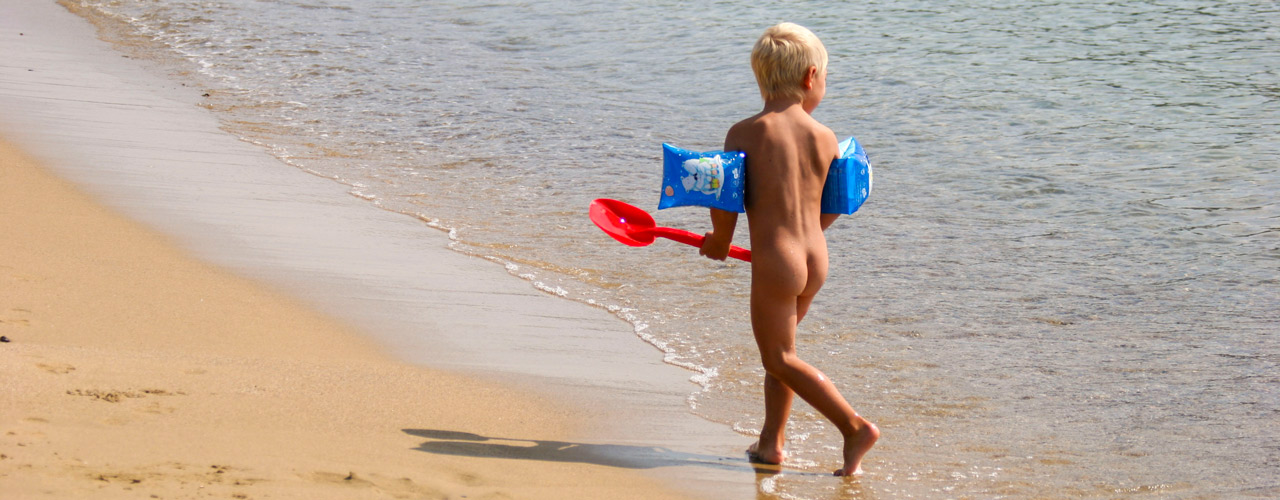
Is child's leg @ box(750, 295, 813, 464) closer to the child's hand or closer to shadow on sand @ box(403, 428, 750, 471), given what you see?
shadow on sand @ box(403, 428, 750, 471)

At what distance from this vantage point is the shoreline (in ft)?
12.1

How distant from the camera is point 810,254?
3.32 meters

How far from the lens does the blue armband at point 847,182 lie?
3.35 metres

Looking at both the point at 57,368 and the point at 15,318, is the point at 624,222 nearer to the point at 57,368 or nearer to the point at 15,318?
the point at 57,368

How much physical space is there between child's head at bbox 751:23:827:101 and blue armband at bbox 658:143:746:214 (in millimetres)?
217

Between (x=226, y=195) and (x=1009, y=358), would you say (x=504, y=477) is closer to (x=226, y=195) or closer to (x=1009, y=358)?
(x=1009, y=358)

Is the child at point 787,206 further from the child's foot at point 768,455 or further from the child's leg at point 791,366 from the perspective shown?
the child's foot at point 768,455

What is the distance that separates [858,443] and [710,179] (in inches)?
34.1

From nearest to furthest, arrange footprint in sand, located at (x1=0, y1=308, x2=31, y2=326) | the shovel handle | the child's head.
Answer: the child's head
the shovel handle
footprint in sand, located at (x1=0, y1=308, x2=31, y2=326)

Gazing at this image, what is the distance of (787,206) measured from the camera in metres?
3.27

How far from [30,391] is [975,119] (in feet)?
23.4

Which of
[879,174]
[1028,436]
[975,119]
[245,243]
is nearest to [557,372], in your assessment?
[1028,436]

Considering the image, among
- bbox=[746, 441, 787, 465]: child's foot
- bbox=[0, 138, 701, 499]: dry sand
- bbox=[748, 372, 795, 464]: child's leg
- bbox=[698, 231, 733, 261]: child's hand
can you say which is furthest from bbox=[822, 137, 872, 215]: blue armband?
bbox=[0, 138, 701, 499]: dry sand

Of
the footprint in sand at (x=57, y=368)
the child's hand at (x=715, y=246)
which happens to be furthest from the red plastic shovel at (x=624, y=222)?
the footprint in sand at (x=57, y=368)
